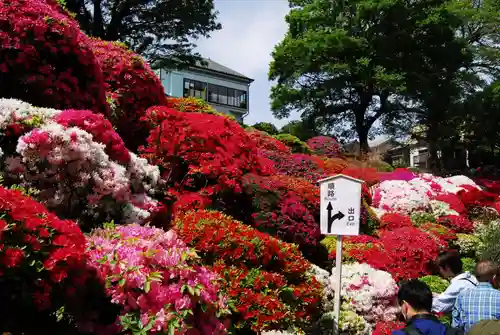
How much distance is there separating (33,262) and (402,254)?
247 inches

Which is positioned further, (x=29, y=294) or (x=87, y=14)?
(x=87, y=14)

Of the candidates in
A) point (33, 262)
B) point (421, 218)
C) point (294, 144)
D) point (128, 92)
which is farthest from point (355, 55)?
point (33, 262)

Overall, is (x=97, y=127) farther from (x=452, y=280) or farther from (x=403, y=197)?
(x=403, y=197)

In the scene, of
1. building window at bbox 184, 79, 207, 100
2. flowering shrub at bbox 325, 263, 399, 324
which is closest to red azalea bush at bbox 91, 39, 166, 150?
flowering shrub at bbox 325, 263, 399, 324

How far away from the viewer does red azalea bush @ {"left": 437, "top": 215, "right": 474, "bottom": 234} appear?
11.6 m

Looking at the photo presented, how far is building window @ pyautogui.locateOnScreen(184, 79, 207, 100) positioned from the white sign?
39831mm

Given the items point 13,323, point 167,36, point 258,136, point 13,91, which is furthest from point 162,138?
point 167,36

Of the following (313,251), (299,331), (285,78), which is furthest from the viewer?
(285,78)

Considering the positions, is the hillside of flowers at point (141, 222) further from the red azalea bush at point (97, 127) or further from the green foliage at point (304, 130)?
the green foliage at point (304, 130)

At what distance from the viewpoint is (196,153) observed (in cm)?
662

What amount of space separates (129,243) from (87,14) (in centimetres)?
1974

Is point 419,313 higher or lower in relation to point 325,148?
lower

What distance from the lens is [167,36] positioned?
22609 millimetres

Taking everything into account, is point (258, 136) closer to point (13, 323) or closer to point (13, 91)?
point (13, 91)
